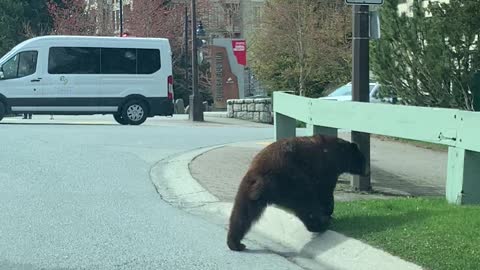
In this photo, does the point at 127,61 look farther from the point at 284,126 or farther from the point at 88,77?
the point at 284,126

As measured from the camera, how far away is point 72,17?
4331 centimetres

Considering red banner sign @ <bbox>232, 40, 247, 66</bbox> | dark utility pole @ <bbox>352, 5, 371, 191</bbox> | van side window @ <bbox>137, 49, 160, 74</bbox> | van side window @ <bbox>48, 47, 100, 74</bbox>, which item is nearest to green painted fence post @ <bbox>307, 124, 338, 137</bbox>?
dark utility pole @ <bbox>352, 5, 371, 191</bbox>

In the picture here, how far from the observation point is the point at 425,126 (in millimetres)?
8125

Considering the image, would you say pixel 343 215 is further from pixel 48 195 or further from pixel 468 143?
pixel 48 195

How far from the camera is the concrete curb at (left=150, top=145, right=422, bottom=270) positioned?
6.35m

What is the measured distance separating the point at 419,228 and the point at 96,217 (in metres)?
3.61

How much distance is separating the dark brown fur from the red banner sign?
27.6m

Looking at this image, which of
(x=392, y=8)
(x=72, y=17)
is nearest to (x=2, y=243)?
(x=392, y=8)

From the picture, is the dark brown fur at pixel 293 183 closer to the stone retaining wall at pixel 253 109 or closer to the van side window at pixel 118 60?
the van side window at pixel 118 60

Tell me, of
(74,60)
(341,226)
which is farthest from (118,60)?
(341,226)

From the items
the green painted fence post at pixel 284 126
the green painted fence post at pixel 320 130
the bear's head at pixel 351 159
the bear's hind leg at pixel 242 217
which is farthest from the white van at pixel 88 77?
the bear's hind leg at pixel 242 217

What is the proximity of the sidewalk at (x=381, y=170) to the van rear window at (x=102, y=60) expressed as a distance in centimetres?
775

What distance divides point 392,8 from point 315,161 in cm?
932

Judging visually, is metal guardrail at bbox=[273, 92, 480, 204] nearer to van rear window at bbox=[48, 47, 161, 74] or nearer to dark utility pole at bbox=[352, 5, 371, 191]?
dark utility pole at bbox=[352, 5, 371, 191]
